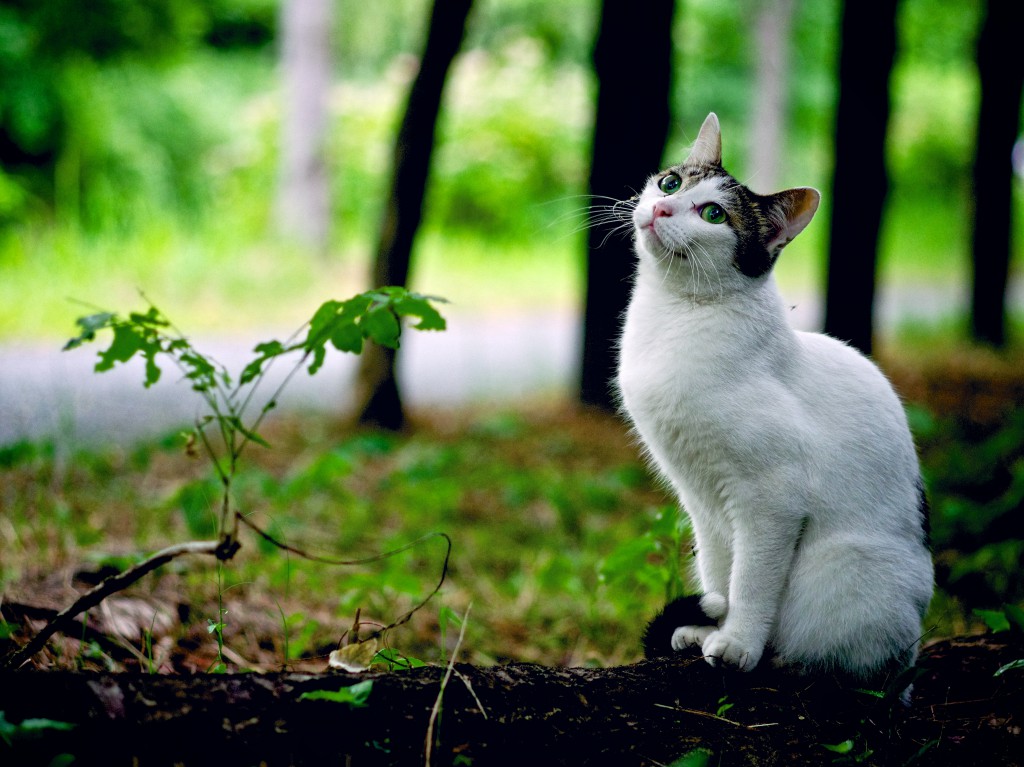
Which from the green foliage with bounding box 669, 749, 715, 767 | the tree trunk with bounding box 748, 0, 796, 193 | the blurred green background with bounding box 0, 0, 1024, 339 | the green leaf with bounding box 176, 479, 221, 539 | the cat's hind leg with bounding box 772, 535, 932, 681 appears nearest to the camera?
the green foliage with bounding box 669, 749, 715, 767

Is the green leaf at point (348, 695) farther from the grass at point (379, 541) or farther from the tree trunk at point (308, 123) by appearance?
the tree trunk at point (308, 123)

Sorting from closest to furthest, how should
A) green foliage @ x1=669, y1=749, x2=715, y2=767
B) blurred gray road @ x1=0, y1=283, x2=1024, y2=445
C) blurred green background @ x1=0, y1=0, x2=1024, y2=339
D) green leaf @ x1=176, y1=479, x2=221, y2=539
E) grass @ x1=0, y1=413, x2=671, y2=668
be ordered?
green foliage @ x1=669, y1=749, x2=715, y2=767
grass @ x1=0, y1=413, x2=671, y2=668
green leaf @ x1=176, y1=479, x2=221, y2=539
blurred gray road @ x1=0, y1=283, x2=1024, y2=445
blurred green background @ x1=0, y1=0, x2=1024, y2=339

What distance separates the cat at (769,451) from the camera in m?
1.67

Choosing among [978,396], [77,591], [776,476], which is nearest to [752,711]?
[776,476]

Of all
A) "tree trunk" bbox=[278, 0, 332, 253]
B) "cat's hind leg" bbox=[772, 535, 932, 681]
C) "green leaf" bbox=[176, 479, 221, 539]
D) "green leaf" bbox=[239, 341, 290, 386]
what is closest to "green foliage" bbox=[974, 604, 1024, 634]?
"cat's hind leg" bbox=[772, 535, 932, 681]

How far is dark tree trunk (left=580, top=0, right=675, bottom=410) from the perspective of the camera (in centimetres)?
471

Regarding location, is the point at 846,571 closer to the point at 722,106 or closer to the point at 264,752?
the point at 264,752

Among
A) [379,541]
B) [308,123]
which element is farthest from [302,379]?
[308,123]

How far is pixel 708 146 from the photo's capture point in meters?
2.01

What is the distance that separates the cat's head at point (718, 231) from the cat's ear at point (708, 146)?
15 centimetres

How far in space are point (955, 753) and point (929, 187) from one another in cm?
1979

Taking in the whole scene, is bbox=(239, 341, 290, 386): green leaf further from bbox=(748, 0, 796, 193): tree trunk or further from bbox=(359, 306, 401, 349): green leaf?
bbox=(748, 0, 796, 193): tree trunk

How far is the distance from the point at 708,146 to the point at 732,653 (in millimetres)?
1166

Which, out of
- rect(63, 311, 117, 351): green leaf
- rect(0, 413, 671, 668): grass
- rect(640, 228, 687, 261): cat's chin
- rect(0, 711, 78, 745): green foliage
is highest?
rect(640, 228, 687, 261): cat's chin
